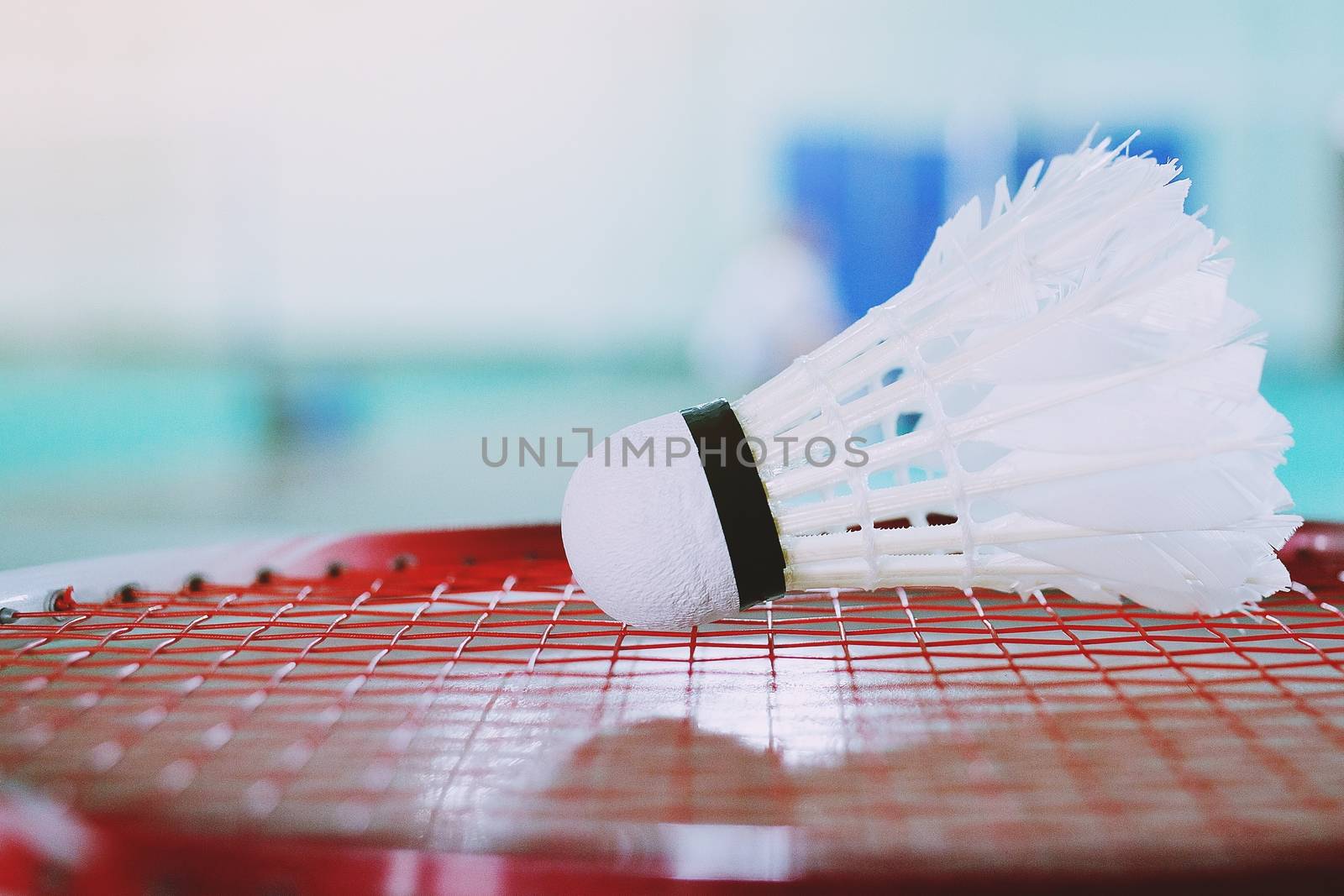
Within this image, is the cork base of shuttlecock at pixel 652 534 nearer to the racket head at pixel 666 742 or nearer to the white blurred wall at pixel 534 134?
the racket head at pixel 666 742

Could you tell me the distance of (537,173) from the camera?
8.34 metres

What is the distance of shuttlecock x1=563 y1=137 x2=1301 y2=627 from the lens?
30.8 inches

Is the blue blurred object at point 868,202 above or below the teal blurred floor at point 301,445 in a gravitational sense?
above

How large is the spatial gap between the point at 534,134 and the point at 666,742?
809 centimetres

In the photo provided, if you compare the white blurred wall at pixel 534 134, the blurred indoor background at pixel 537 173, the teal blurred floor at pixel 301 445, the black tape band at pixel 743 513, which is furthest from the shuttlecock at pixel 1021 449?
the white blurred wall at pixel 534 134

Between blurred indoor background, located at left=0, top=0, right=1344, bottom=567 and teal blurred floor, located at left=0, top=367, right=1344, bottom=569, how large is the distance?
7 centimetres

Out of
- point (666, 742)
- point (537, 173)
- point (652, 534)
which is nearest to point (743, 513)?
point (652, 534)

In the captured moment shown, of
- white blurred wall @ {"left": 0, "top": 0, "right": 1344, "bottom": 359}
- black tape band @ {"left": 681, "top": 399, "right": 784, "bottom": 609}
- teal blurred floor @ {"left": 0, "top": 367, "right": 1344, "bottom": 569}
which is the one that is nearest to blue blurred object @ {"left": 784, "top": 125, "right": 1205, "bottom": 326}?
white blurred wall @ {"left": 0, "top": 0, "right": 1344, "bottom": 359}

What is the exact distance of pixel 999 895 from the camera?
1.35ft

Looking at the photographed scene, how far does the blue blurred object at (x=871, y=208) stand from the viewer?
854 cm

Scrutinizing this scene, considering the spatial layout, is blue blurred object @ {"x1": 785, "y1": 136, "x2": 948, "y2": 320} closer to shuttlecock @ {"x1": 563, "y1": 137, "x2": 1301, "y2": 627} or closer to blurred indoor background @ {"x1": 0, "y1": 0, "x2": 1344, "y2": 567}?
blurred indoor background @ {"x1": 0, "y1": 0, "x2": 1344, "y2": 567}

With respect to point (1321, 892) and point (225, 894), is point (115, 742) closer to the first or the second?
point (225, 894)

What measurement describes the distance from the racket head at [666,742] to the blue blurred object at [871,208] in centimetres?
776

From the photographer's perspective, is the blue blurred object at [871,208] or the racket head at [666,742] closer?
the racket head at [666,742]
